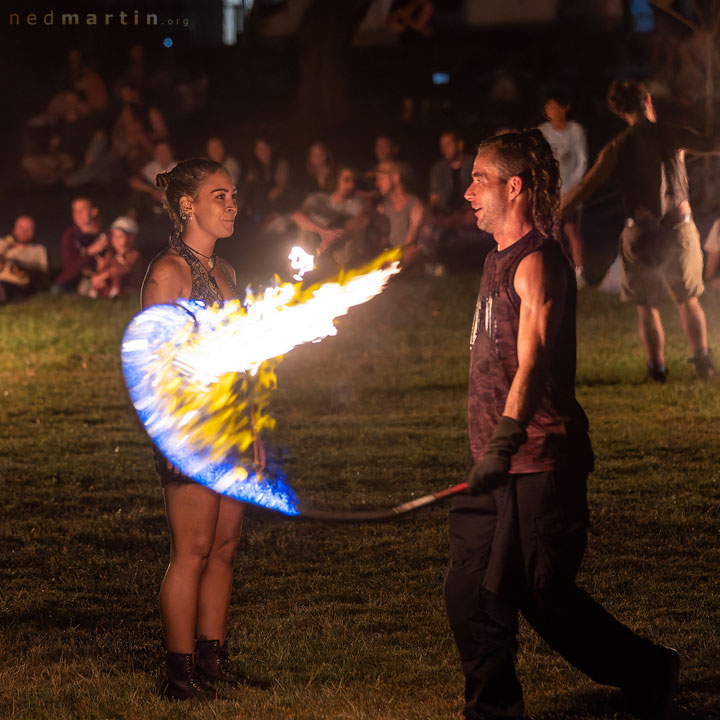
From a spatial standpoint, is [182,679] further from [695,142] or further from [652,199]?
[695,142]

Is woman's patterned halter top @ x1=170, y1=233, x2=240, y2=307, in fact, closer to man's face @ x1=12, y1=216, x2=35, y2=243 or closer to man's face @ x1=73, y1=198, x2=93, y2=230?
man's face @ x1=73, y1=198, x2=93, y2=230

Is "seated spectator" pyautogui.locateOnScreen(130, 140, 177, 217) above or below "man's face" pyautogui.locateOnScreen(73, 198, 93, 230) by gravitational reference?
above

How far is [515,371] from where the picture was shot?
175 inches

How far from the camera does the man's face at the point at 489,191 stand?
4535 millimetres

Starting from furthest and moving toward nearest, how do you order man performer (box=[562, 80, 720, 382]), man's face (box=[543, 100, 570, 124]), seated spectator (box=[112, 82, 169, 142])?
seated spectator (box=[112, 82, 169, 142]) → man's face (box=[543, 100, 570, 124]) → man performer (box=[562, 80, 720, 382])

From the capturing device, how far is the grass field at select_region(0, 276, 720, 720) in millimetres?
5305

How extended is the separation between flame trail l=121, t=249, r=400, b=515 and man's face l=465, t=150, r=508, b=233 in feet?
3.15

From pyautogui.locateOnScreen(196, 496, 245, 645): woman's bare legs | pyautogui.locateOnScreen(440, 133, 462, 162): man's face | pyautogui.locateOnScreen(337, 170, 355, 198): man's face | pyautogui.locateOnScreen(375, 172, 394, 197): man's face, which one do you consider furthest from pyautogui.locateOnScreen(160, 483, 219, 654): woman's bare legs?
pyautogui.locateOnScreen(440, 133, 462, 162): man's face

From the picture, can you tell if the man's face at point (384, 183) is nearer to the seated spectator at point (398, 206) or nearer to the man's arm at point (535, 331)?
the seated spectator at point (398, 206)

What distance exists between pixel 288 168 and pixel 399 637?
51.0 feet

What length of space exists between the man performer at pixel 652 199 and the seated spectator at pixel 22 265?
942 cm

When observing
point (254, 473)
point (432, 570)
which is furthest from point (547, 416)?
point (432, 570)

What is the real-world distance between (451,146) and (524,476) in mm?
15139

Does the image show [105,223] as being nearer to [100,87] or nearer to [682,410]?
[100,87]
